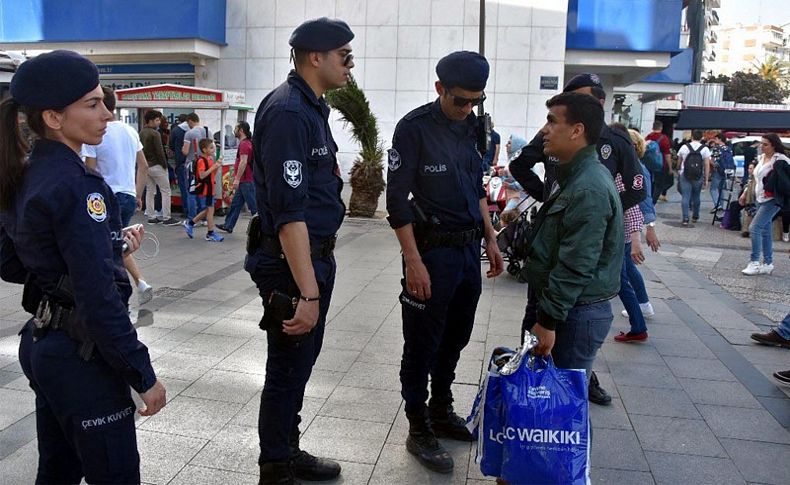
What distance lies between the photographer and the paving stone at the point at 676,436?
354 cm

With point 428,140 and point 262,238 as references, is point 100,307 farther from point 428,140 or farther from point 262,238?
point 428,140

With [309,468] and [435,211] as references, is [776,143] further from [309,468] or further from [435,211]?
[309,468]

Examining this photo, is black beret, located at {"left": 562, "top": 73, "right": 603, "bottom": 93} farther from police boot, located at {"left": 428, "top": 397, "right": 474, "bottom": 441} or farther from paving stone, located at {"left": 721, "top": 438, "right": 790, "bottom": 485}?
paving stone, located at {"left": 721, "top": 438, "right": 790, "bottom": 485}

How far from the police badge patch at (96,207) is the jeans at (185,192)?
864cm

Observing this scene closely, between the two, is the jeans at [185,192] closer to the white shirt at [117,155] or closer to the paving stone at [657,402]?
the white shirt at [117,155]

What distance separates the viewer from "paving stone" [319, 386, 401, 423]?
3807 mm

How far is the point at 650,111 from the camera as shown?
28.5 metres

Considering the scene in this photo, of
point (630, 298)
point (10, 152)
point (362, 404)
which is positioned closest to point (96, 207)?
point (10, 152)

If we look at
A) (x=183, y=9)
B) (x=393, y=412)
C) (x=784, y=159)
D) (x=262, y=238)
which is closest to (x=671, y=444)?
(x=393, y=412)

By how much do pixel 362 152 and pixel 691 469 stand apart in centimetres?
928

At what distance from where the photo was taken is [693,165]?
44.8 ft

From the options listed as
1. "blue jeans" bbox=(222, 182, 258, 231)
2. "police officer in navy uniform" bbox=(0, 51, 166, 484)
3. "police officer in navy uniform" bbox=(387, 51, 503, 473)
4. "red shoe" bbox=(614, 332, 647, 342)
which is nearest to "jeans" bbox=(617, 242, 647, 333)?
"red shoe" bbox=(614, 332, 647, 342)

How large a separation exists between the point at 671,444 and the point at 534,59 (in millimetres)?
14972

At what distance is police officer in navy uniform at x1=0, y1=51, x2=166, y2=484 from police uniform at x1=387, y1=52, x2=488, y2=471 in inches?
59.2
